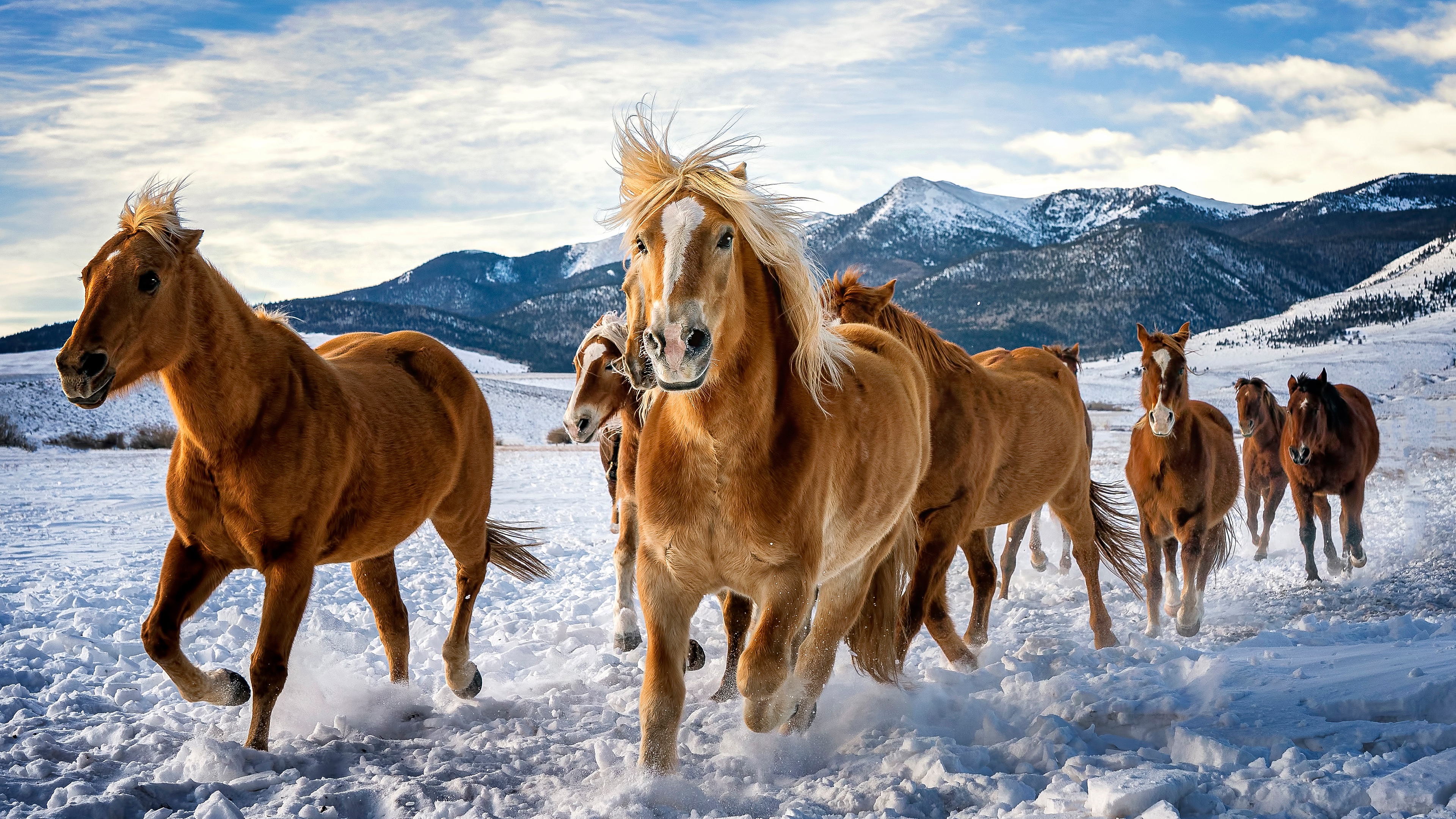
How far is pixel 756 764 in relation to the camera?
375 cm

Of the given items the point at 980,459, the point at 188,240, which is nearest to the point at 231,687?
the point at 188,240

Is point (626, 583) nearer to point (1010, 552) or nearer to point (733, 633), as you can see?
point (733, 633)

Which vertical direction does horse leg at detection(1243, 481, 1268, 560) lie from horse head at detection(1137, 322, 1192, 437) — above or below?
below

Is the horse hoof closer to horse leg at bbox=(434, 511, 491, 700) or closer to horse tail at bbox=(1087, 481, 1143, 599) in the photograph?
horse leg at bbox=(434, 511, 491, 700)

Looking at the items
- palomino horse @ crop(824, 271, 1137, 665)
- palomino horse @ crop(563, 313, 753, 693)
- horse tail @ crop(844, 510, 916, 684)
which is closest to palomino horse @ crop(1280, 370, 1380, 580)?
palomino horse @ crop(824, 271, 1137, 665)

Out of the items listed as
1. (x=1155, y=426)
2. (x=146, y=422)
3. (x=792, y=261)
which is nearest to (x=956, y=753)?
(x=792, y=261)

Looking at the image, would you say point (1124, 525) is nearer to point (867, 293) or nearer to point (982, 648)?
point (982, 648)

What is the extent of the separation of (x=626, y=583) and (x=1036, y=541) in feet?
18.0

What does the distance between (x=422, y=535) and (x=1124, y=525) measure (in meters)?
8.20

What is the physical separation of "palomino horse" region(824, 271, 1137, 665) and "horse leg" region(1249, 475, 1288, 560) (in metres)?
5.02

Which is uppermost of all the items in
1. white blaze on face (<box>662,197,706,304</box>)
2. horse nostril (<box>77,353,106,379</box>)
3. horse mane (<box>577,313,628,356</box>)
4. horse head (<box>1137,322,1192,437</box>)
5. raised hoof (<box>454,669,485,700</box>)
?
white blaze on face (<box>662,197,706,304</box>)

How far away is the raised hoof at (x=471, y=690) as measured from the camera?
5.00m

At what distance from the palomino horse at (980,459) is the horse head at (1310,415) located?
3734 millimetres

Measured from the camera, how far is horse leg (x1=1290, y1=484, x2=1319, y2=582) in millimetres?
9164
